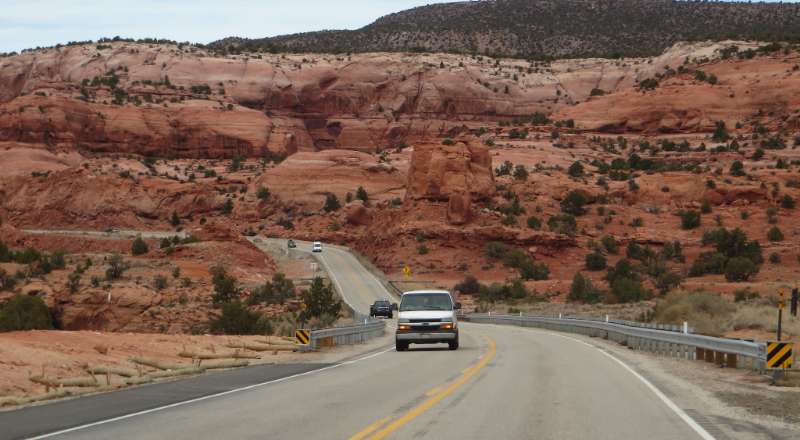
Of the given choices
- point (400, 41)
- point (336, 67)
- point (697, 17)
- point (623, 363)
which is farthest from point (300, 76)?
point (623, 363)

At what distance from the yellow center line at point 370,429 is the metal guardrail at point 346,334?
16.0 meters

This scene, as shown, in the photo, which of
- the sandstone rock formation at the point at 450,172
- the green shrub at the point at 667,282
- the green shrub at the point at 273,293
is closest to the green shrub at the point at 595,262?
the green shrub at the point at 667,282

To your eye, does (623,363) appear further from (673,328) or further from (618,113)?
Answer: (618,113)

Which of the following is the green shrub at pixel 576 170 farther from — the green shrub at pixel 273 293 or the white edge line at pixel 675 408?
the white edge line at pixel 675 408

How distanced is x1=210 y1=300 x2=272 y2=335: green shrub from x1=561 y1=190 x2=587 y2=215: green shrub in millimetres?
49632

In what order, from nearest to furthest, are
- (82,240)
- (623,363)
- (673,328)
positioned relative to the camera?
(623,363) → (673,328) → (82,240)

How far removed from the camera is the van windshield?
1163 inches

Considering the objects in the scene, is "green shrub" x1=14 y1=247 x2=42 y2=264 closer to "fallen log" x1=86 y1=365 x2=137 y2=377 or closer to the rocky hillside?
"fallen log" x1=86 y1=365 x2=137 y2=377

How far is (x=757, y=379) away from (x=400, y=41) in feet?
539

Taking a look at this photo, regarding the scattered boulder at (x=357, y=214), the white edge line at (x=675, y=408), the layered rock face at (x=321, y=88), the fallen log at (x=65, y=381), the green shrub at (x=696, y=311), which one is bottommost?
the fallen log at (x=65, y=381)

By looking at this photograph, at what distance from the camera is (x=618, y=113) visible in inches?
4850

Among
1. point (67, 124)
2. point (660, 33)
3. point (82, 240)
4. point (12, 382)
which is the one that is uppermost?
point (660, 33)

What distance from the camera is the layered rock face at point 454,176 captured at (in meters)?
92.1

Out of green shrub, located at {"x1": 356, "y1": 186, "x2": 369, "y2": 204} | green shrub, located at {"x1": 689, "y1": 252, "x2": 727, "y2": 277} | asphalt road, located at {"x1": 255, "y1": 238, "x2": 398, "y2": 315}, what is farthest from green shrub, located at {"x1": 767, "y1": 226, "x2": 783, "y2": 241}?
green shrub, located at {"x1": 356, "y1": 186, "x2": 369, "y2": 204}
